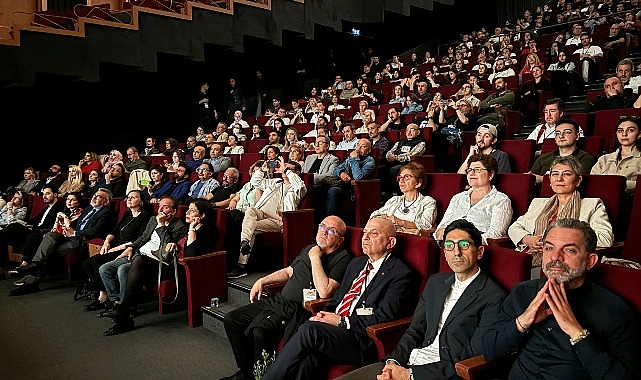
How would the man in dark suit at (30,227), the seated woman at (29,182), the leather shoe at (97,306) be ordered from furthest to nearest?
the seated woman at (29,182) → the man in dark suit at (30,227) → the leather shoe at (97,306)

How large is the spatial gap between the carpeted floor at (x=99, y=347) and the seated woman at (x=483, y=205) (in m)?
0.99

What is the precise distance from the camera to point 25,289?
9.89 feet

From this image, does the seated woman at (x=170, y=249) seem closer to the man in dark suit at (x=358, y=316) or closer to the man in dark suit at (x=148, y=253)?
the man in dark suit at (x=148, y=253)

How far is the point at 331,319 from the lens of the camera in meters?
1.57

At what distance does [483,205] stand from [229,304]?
117 cm

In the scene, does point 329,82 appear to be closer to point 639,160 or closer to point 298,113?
point 298,113

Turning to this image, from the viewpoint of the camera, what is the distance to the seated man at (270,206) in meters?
2.57

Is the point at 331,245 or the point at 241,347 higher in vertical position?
the point at 331,245

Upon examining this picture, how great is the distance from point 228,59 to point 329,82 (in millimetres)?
1662

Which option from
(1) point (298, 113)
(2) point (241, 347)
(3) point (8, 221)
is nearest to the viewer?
(2) point (241, 347)

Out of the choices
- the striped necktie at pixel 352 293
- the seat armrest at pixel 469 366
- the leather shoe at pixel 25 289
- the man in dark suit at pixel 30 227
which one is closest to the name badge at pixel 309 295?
the striped necktie at pixel 352 293

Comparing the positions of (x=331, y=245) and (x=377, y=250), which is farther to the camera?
(x=331, y=245)

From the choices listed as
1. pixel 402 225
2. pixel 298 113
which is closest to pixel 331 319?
pixel 402 225

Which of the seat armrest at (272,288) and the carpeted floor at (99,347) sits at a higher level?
the seat armrest at (272,288)
